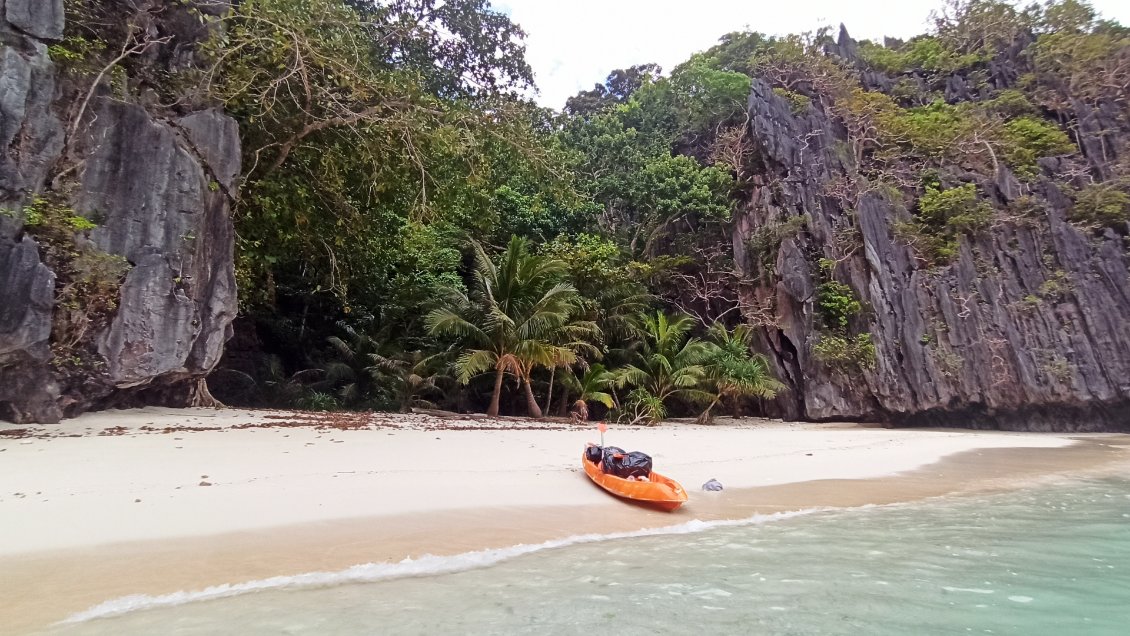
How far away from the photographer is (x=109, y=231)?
8969mm

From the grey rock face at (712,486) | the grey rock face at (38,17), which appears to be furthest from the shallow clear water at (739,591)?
the grey rock face at (38,17)

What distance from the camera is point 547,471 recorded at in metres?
7.36

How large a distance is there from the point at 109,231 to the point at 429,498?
7123mm

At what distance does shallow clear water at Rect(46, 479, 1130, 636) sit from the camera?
3322 millimetres

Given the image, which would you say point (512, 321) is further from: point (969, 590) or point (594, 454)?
point (969, 590)

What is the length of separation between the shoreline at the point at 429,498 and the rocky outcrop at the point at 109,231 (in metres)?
1.11

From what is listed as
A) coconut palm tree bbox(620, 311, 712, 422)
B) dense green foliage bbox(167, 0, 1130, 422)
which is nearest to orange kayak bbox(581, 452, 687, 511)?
dense green foliage bbox(167, 0, 1130, 422)

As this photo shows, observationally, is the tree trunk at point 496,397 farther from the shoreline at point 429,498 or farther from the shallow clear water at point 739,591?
the shallow clear water at point 739,591

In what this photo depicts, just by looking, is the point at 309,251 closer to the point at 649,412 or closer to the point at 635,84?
the point at 649,412

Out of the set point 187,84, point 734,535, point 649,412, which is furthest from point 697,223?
point 734,535

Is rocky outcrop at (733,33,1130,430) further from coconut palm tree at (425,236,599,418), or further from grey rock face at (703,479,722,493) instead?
grey rock face at (703,479,722,493)

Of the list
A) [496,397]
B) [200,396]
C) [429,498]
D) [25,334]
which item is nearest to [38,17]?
[25,334]

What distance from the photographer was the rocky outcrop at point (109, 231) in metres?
7.79

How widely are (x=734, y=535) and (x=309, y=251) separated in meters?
11.2
